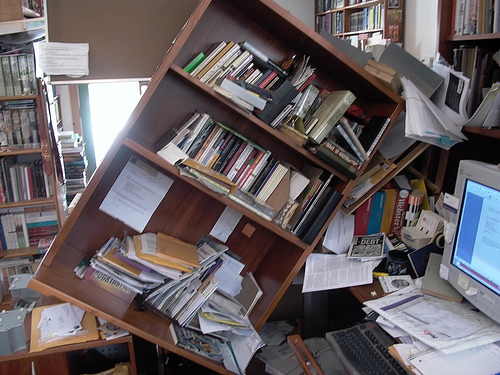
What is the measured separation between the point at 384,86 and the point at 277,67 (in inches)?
16.4

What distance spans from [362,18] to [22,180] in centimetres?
385

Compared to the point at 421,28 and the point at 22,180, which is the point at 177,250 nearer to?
the point at 22,180

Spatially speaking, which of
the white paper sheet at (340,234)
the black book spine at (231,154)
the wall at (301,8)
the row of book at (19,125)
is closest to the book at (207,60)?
the black book spine at (231,154)

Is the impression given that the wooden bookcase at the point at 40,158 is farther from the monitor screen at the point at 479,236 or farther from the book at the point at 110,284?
the monitor screen at the point at 479,236

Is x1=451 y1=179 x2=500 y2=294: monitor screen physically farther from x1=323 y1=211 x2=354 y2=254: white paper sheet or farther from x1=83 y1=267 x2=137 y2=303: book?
x1=83 y1=267 x2=137 y2=303: book

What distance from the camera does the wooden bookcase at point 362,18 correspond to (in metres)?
3.57

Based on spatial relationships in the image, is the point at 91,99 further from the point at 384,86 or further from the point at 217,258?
the point at 384,86

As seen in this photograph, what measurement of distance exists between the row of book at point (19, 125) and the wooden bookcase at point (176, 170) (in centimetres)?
153

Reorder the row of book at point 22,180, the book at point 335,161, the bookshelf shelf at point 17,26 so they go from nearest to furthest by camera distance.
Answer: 1. the book at point 335,161
2. the bookshelf shelf at point 17,26
3. the row of book at point 22,180

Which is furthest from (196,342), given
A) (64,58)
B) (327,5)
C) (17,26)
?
(327,5)

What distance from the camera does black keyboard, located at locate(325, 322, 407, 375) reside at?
129 cm

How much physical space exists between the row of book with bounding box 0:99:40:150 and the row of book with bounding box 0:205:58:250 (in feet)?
1.58

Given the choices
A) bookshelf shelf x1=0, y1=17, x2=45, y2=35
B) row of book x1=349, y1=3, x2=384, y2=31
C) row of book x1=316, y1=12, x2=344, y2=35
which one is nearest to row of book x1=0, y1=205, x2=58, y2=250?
bookshelf shelf x1=0, y1=17, x2=45, y2=35

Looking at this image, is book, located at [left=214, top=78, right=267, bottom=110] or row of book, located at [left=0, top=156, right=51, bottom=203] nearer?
book, located at [left=214, top=78, right=267, bottom=110]
